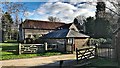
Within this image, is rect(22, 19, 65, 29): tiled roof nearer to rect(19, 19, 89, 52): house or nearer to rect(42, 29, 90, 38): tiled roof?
rect(19, 19, 89, 52): house

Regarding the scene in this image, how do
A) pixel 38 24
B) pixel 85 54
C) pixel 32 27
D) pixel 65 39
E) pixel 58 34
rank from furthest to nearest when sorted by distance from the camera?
pixel 58 34 < pixel 65 39 < pixel 32 27 < pixel 38 24 < pixel 85 54

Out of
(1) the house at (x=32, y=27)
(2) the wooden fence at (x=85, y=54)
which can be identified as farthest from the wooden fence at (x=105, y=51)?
(1) the house at (x=32, y=27)

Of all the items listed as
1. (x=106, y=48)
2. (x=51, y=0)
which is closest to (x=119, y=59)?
(x=106, y=48)

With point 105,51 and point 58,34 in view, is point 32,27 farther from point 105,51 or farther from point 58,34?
point 105,51

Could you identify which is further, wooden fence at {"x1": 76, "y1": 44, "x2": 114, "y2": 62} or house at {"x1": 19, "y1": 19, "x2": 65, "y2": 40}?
house at {"x1": 19, "y1": 19, "x2": 65, "y2": 40}

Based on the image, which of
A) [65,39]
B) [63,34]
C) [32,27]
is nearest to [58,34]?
[63,34]

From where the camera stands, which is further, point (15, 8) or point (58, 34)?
point (58, 34)

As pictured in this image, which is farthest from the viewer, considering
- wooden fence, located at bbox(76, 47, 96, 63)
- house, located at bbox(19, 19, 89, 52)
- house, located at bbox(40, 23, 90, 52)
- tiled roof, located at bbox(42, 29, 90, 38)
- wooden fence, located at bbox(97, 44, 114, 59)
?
tiled roof, located at bbox(42, 29, 90, 38)

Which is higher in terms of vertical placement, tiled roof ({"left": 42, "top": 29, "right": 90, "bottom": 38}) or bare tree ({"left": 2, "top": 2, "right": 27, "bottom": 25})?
bare tree ({"left": 2, "top": 2, "right": 27, "bottom": 25})

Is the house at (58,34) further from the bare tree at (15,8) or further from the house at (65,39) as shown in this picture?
the bare tree at (15,8)

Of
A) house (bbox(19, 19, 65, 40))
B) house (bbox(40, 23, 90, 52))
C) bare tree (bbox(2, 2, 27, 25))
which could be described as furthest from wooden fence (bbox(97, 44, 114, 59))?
bare tree (bbox(2, 2, 27, 25))

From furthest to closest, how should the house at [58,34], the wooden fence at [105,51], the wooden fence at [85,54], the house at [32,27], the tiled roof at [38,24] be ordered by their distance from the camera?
the house at [58,34] → the house at [32,27] → the tiled roof at [38,24] → the wooden fence at [85,54] → the wooden fence at [105,51]

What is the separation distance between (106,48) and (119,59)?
1.16 metres

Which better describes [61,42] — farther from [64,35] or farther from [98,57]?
[98,57]
